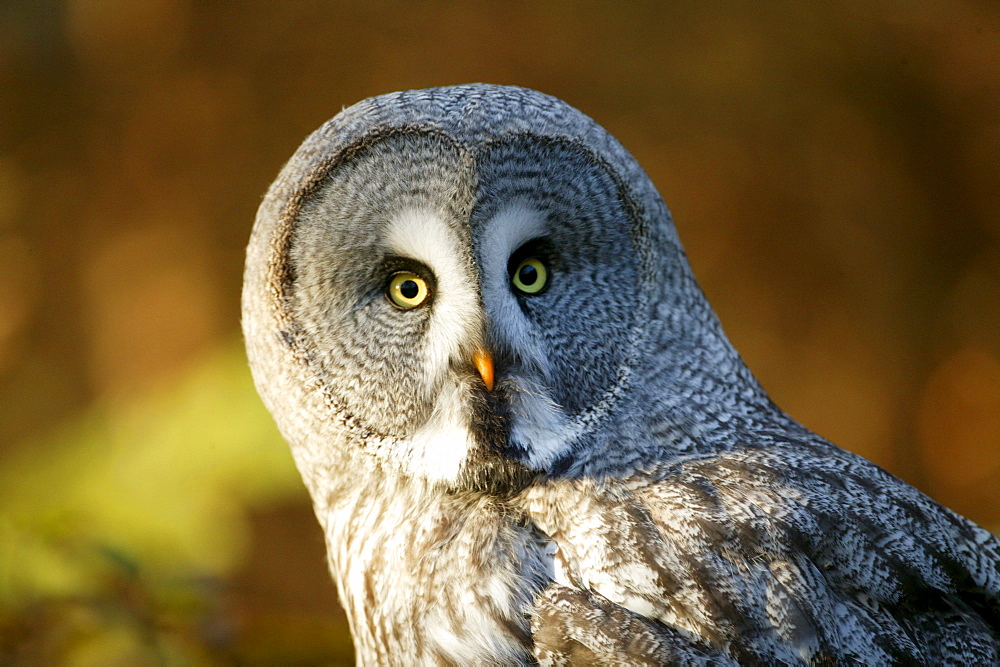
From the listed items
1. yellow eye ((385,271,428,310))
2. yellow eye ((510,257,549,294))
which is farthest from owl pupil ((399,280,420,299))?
yellow eye ((510,257,549,294))

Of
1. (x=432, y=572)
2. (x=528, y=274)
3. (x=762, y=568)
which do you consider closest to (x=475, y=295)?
(x=528, y=274)

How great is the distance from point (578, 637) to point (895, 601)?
19.1 inches

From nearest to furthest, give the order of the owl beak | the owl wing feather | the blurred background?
the owl wing feather → the owl beak → the blurred background

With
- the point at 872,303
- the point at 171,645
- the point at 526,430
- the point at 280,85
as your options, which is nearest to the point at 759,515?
the point at 526,430

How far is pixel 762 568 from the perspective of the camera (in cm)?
117

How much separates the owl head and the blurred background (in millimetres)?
2232

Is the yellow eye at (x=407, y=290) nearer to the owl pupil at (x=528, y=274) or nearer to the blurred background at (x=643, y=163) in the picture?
the owl pupil at (x=528, y=274)

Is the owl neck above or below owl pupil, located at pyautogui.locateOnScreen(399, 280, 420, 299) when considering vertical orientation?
below

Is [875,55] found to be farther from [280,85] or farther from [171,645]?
[171,645]

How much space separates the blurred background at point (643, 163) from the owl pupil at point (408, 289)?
2.36 m

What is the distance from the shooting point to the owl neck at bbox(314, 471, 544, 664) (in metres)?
1.23

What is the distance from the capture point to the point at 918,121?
11.9ft

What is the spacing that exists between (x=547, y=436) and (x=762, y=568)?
384 millimetres

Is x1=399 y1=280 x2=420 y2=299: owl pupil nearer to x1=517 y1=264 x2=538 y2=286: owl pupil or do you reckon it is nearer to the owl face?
the owl face
